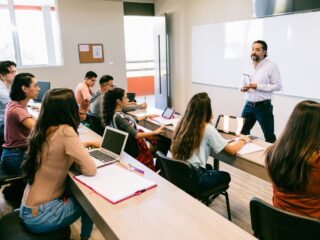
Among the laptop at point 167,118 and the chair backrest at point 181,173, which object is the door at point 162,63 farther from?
the chair backrest at point 181,173

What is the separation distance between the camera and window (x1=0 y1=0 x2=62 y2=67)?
5773 millimetres

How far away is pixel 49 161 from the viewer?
1562mm

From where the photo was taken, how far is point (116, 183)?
1589 mm

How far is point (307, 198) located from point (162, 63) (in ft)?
18.9

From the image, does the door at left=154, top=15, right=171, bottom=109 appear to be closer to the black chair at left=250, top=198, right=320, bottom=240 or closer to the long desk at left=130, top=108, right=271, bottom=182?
the long desk at left=130, top=108, right=271, bottom=182

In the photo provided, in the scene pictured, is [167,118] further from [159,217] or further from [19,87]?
[159,217]

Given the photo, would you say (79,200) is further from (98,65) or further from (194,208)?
(98,65)

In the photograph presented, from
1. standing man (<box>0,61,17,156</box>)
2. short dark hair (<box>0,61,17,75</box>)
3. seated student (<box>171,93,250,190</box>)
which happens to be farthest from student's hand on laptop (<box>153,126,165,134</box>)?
short dark hair (<box>0,61,17,75</box>)

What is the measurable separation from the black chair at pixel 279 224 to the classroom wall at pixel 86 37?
559 centimetres

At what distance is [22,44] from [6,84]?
10.4 feet

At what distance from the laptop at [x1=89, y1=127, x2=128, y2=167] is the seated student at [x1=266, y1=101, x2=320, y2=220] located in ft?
3.30

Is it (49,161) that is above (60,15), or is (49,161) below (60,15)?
below

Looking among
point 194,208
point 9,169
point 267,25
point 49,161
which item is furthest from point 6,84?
point 267,25

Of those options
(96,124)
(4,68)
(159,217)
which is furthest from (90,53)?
(159,217)
